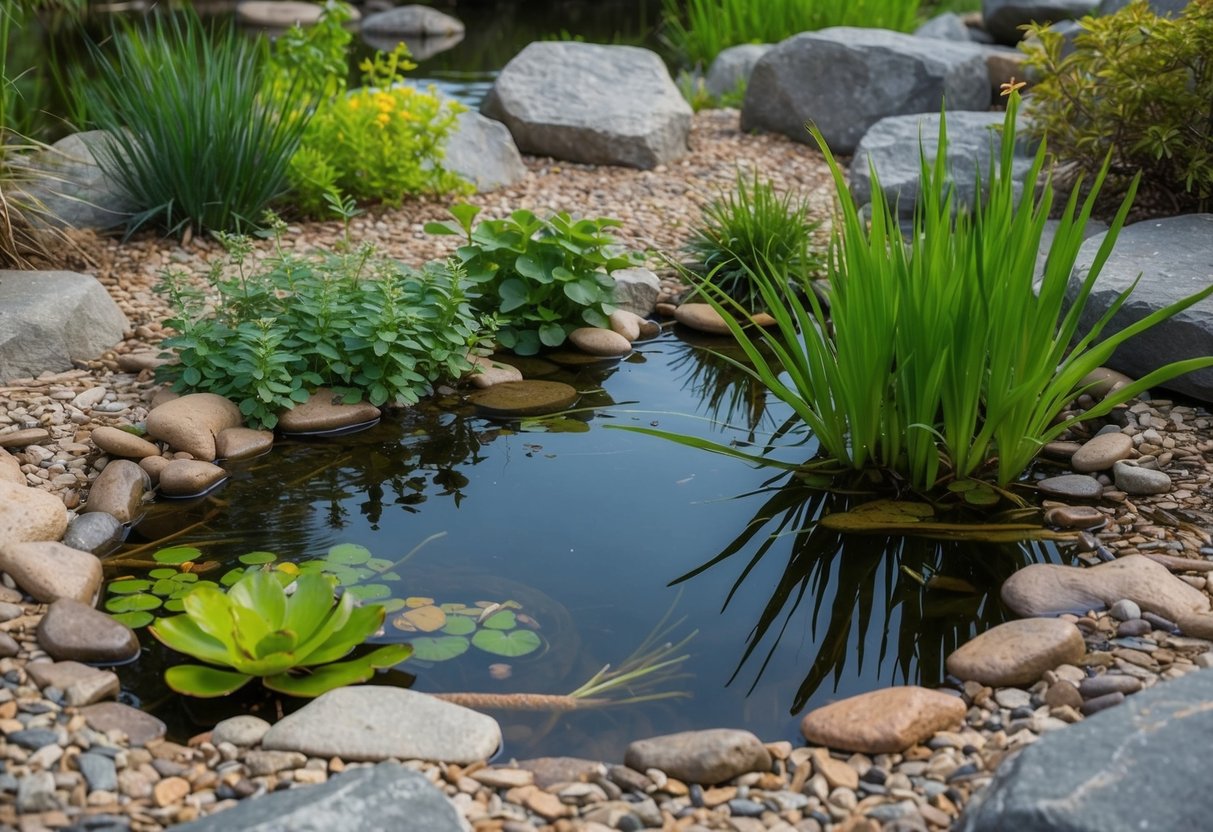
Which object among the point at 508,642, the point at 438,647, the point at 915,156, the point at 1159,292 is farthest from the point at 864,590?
the point at 915,156

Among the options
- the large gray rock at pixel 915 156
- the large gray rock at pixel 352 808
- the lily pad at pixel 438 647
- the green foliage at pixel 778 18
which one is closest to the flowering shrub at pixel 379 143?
the large gray rock at pixel 915 156

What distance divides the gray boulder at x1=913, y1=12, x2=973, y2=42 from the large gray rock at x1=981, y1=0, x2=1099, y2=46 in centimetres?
24

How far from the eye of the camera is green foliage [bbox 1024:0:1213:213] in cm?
445

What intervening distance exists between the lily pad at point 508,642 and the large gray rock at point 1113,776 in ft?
3.36

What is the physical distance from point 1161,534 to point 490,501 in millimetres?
1772

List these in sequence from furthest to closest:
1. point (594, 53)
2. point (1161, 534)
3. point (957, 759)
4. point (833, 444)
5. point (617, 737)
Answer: point (594, 53)
point (833, 444)
point (1161, 534)
point (617, 737)
point (957, 759)

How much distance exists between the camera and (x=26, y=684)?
2.35 m

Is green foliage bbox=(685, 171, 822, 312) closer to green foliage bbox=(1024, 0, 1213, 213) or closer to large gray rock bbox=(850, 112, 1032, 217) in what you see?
large gray rock bbox=(850, 112, 1032, 217)

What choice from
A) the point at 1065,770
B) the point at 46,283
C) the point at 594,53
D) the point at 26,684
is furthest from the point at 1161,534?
the point at 594,53

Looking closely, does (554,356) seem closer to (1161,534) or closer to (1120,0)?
(1161,534)

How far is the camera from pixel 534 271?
14.1 feet

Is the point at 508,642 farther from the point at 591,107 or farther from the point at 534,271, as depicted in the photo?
the point at 591,107

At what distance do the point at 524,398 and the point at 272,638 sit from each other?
176cm

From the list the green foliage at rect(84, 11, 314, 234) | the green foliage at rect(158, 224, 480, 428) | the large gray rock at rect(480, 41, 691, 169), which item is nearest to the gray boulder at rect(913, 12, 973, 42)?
the large gray rock at rect(480, 41, 691, 169)
